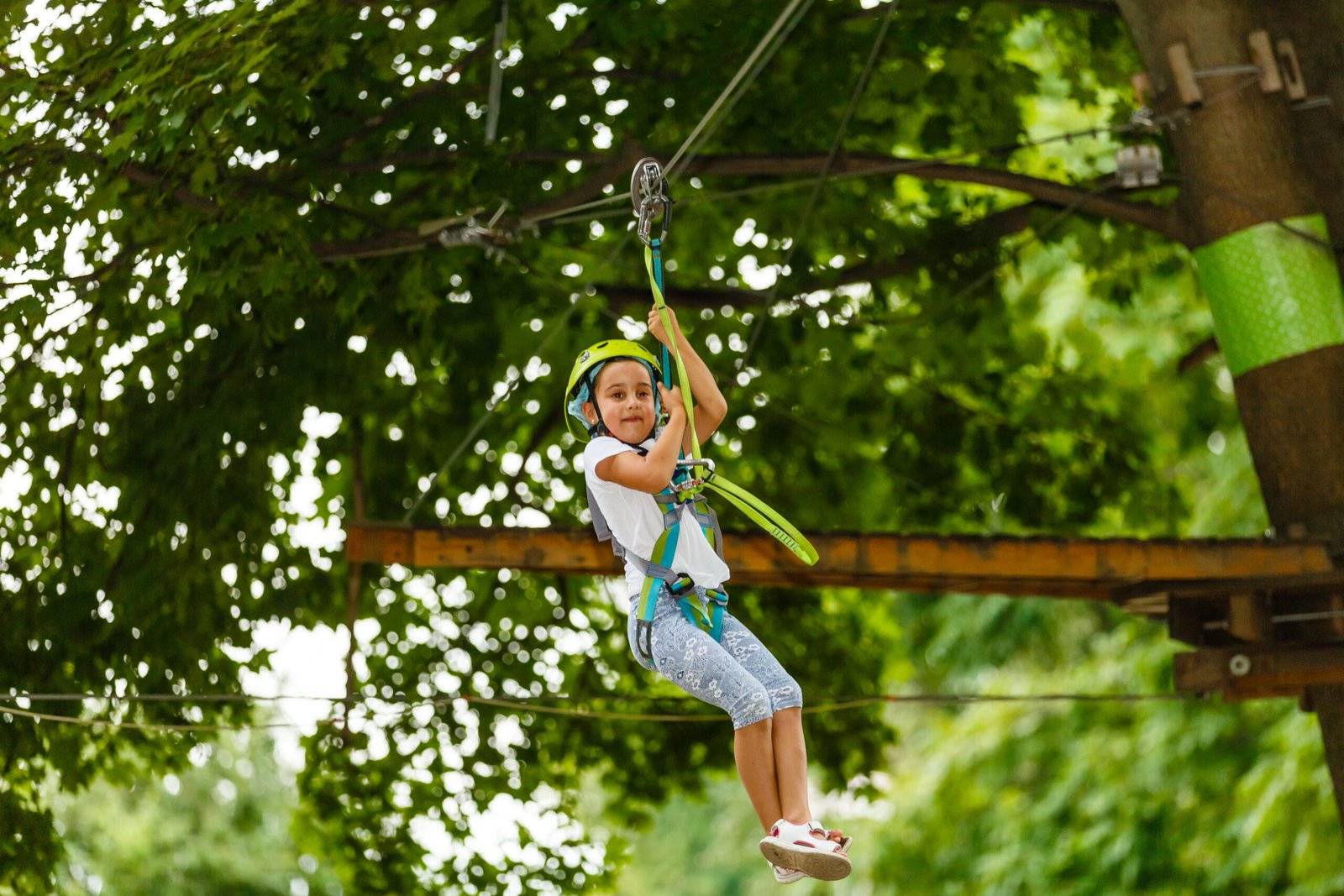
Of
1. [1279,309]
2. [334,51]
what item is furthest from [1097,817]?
[334,51]

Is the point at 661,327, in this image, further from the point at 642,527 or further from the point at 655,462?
the point at 642,527

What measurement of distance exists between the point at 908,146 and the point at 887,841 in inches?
324

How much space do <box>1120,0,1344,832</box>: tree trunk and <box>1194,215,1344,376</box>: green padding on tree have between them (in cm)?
4

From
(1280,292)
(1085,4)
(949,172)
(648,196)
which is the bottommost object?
(1280,292)

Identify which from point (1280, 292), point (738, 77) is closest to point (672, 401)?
point (738, 77)

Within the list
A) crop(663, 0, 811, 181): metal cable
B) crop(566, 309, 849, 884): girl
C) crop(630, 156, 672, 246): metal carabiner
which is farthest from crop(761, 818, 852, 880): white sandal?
crop(663, 0, 811, 181): metal cable

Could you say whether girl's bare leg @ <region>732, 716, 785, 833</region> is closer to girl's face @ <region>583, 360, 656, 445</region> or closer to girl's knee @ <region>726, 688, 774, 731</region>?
girl's knee @ <region>726, 688, 774, 731</region>

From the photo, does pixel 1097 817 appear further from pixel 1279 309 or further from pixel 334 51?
pixel 334 51

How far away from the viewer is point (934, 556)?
24.3 feet

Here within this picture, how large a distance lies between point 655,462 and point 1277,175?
4796 millimetres

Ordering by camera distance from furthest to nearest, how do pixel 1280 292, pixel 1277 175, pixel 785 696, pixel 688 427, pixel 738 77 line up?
pixel 1277 175
pixel 1280 292
pixel 738 77
pixel 688 427
pixel 785 696

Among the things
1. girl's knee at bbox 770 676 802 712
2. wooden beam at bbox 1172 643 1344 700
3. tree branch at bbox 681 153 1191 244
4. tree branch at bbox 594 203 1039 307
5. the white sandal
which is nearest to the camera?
the white sandal

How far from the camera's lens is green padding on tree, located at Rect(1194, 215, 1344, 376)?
320 inches

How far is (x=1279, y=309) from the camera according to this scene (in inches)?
321
